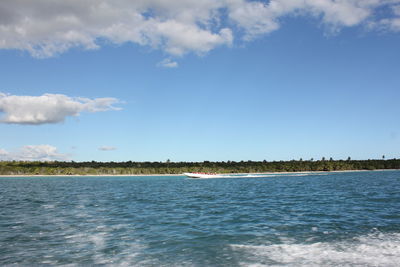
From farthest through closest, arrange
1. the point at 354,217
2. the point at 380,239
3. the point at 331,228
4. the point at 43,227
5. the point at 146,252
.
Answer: the point at 354,217
the point at 43,227
the point at 331,228
the point at 380,239
the point at 146,252

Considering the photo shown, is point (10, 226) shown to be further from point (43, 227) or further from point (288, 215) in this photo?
point (288, 215)

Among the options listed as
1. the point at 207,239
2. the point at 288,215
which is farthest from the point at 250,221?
the point at 207,239

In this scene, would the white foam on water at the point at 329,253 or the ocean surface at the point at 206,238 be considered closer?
the white foam on water at the point at 329,253

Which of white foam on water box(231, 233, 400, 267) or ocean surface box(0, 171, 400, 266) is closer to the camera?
white foam on water box(231, 233, 400, 267)

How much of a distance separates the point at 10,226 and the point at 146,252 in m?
13.6

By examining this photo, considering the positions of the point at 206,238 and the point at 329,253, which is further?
the point at 206,238

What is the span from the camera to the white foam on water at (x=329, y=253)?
1369cm

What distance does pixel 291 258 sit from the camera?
14.5 meters

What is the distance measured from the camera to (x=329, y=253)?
15.1m

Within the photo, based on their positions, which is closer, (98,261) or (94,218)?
(98,261)

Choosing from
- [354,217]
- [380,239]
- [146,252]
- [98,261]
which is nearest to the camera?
[98,261]

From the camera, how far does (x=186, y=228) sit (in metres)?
21.6

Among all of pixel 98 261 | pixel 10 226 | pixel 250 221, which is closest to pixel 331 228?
pixel 250 221

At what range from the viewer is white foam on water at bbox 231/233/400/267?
44.9 ft
